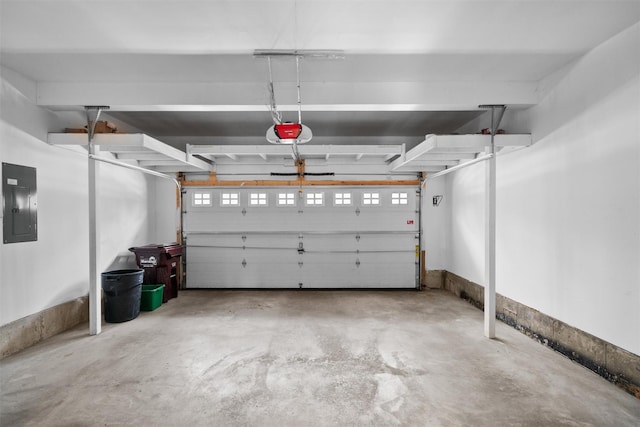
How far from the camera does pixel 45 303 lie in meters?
3.69

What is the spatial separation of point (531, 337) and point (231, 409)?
356 centimetres

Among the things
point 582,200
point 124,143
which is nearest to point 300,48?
point 124,143

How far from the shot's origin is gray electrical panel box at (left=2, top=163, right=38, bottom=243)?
317 cm

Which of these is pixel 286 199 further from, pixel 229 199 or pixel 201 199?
pixel 201 199

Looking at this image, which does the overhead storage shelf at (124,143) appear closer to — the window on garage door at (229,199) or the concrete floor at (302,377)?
the window on garage door at (229,199)

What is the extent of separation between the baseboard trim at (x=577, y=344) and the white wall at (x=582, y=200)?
79mm

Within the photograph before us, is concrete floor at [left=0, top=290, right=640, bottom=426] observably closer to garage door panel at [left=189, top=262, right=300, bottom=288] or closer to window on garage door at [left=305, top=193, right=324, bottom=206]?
garage door panel at [left=189, top=262, right=300, bottom=288]

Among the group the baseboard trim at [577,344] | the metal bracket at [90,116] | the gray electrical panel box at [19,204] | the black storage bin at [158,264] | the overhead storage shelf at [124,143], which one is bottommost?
the baseboard trim at [577,344]

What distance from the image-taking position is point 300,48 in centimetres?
282

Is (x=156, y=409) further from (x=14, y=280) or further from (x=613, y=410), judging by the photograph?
(x=613, y=410)

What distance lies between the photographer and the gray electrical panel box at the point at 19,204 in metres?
3.17

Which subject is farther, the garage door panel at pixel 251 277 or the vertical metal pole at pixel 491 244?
the garage door panel at pixel 251 277

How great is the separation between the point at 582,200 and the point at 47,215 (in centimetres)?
608

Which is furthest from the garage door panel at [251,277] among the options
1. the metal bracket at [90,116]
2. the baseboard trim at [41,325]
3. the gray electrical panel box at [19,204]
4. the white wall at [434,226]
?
the metal bracket at [90,116]
